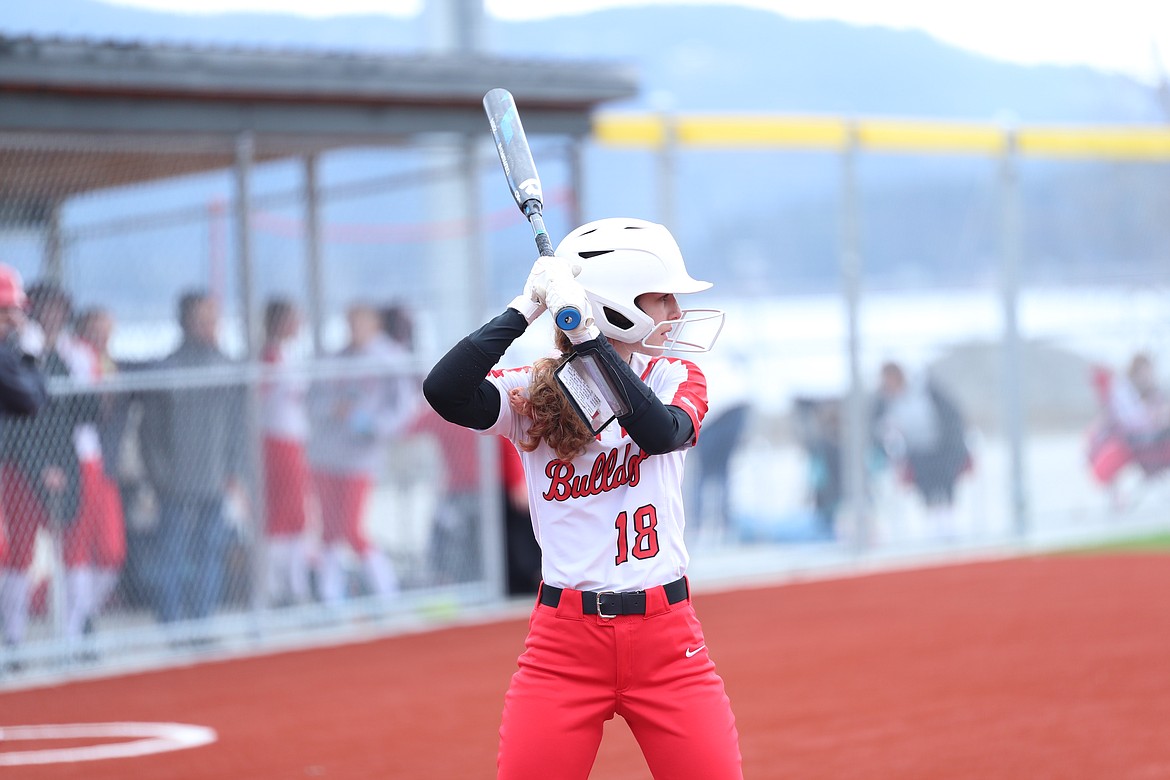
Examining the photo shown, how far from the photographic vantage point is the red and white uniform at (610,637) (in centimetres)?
347

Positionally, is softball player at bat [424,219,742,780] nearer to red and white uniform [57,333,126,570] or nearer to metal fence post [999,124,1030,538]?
red and white uniform [57,333,126,570]

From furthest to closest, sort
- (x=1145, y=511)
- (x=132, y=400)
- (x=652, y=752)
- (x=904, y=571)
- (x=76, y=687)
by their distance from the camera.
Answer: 1. (x=1145, y=511)
2. (x=904, y=571)
3. (x=132, y=400)
4. (x=76, y=687)
5. (x=652, y=752)

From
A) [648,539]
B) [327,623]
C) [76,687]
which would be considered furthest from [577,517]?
[327,623]

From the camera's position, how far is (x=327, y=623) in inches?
391

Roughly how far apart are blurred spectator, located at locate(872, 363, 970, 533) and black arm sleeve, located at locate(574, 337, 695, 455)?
996cm

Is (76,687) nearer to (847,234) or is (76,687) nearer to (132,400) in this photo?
(132,400)

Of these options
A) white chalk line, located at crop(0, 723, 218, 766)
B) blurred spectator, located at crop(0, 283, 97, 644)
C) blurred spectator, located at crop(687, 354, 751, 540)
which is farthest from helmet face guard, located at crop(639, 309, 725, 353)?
blurred spectator, located at crop(687, 354, 751, 540)

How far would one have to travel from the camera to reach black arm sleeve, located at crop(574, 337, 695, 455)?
341 cm

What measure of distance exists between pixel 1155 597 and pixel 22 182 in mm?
7928

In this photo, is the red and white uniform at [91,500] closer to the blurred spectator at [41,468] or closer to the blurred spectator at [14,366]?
the blurred spectator at [41,468]

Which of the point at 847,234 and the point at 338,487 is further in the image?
the point at 847,234

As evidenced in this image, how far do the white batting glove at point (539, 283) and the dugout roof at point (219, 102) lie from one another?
5886 mm

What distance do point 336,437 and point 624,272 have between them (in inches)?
266

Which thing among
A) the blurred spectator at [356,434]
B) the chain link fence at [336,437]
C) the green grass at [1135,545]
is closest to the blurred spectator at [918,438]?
the chain link fence at [336,437]
